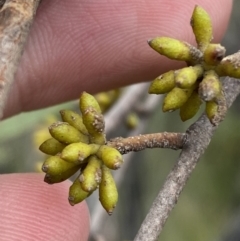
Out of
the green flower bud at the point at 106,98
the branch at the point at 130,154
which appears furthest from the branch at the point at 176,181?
the green flower bud at the point at 106,98

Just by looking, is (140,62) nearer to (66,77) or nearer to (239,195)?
(66,77)

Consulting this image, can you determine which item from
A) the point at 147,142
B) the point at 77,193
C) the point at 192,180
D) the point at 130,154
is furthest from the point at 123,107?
the point at 192,180

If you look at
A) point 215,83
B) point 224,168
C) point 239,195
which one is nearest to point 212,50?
point 215,83

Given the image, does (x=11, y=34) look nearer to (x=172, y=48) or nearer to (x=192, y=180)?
(x=172, y=48)

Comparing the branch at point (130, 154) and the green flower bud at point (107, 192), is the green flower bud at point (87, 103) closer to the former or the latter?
the green flower bud at point (107, 192)

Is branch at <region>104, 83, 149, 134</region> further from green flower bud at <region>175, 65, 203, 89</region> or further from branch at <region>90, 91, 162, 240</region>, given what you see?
green flower bud at <region>175, 65, 203, 89</region>

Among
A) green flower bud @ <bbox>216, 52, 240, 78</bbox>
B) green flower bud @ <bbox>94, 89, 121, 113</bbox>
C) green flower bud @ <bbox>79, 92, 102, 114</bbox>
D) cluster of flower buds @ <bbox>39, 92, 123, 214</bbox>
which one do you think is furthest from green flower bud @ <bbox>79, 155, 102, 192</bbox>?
green flower bud @ <bbox>94, 89, 121, 113</bbox>
